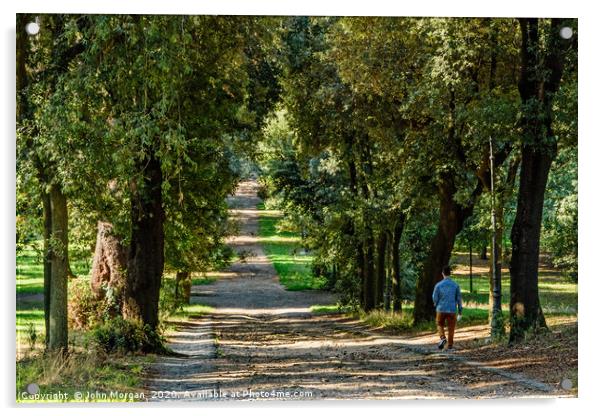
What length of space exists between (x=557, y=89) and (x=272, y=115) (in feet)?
12.0

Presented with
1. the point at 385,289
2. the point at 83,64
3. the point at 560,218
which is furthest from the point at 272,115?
the point at 385,289

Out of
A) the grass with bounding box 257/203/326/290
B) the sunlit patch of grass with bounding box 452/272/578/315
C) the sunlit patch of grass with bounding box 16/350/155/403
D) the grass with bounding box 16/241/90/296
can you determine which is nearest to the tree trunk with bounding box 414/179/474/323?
the sunlit patch of grass with bounding box 452/272/578/315

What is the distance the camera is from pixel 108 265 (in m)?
15.3

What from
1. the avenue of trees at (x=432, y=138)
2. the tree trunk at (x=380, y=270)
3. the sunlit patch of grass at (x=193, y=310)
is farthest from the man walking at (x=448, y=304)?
the tree trunk at (x=380, y=270)

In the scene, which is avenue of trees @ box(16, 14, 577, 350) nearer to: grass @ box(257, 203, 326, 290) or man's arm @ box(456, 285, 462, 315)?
grass @ box(257, 203, 326, 290)

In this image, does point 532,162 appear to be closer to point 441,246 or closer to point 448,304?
point 448,304

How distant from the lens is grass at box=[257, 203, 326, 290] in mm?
12469

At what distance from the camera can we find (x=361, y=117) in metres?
17.9

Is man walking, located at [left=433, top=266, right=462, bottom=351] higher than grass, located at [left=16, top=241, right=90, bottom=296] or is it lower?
lower

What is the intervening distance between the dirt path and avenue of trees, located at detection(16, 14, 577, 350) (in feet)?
1.95

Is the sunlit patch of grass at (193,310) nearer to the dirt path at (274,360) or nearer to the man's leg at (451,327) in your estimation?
the dirt path at (274,360)

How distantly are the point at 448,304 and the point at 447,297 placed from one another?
0.31ft

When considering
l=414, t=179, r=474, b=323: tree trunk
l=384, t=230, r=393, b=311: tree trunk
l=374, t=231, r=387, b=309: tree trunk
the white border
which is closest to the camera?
the white border

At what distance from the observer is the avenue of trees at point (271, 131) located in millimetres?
11195
